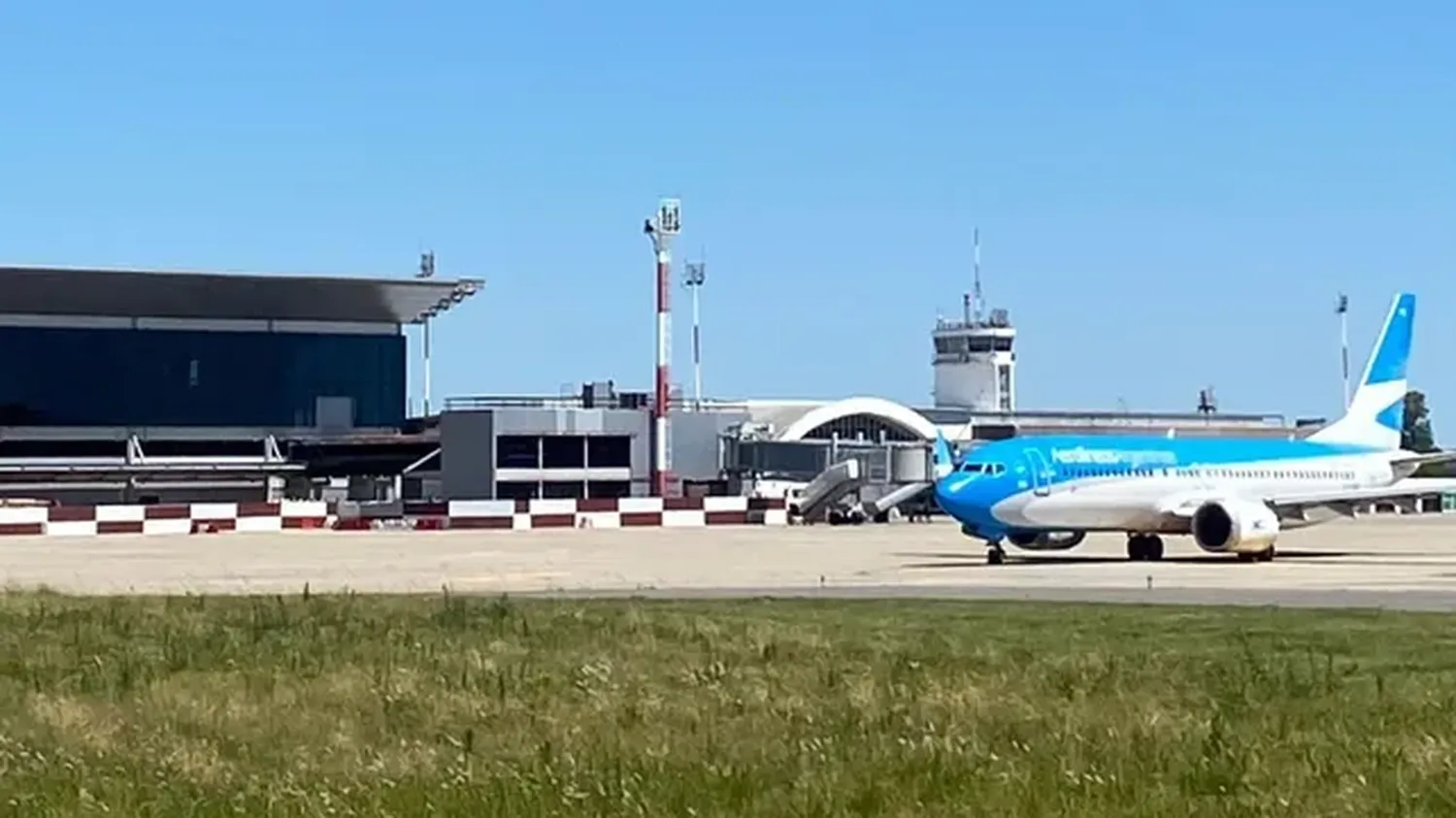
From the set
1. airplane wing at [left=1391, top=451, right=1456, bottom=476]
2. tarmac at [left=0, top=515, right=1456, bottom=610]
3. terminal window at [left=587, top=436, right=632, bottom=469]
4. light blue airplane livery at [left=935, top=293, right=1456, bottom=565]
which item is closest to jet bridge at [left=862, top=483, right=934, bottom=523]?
terminal window at [left=587, top=436, right=632, bottom=469]

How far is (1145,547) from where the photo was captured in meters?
52.7

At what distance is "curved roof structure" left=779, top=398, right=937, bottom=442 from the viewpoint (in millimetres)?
138375

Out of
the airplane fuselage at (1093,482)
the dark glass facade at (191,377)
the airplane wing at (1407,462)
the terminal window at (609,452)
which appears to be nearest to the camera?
the airplane fuselage at (1093,482)

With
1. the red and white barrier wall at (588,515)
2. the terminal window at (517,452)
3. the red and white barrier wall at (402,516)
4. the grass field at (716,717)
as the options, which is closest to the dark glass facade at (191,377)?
the terminal window at (517,452)

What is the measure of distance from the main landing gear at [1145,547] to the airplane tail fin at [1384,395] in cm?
993

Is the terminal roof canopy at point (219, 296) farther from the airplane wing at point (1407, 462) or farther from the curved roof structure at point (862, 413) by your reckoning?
the airplane wing at point (1407, 462)

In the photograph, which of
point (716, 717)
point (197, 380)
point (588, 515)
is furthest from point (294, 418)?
point (716, 717)

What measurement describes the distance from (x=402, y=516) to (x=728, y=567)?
3894 centimetres

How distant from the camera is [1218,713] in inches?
615

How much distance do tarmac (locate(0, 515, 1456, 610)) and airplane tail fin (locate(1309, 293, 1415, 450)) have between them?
301cm

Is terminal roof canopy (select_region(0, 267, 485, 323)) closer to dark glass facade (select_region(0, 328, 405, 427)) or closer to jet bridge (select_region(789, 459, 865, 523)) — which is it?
dark glass facade (select_region(0, 328, 405, 427))

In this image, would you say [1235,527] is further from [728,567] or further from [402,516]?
[402,516]

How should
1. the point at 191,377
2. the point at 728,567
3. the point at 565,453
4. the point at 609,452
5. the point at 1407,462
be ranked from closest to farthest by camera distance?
the point at 728,567
the point at 1407,462
the point at 565,453
the point at 609,452
the point at 191,377

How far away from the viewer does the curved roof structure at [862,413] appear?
13838 centimetres
